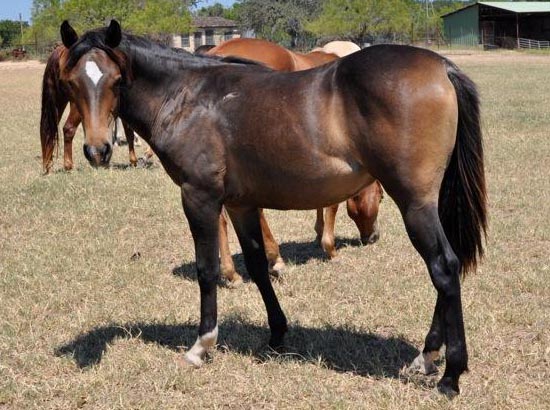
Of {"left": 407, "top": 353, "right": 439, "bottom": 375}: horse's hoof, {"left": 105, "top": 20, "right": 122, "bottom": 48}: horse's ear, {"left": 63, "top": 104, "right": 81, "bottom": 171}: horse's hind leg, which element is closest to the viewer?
{"left": 105, "top": 20, "right": 122, "bottom": 48}: horse's ear

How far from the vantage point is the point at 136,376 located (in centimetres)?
398

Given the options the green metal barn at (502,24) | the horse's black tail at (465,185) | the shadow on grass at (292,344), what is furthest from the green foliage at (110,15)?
the horse's black tail at (465,185)

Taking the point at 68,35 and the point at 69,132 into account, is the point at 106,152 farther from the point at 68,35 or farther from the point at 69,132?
the point at 69,132

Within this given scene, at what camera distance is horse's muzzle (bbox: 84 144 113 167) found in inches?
142

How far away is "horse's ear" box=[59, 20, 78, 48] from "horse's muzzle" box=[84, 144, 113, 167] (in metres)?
0.61

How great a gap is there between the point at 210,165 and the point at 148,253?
2.93 m

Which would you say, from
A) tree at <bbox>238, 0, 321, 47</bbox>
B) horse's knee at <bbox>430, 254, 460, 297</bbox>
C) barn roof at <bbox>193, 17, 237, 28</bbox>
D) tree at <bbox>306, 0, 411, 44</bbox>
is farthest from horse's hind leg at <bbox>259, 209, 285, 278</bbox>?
barn roof at <bbox>193, 17, 237, 28</bbox>

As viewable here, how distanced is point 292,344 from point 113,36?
2192 millimetres

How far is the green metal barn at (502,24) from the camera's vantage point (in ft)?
186

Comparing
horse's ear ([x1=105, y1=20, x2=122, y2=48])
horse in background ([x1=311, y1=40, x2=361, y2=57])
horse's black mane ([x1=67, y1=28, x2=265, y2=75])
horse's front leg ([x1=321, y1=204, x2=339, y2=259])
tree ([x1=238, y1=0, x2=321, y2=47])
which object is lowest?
horse's front leg ([x1=321, y1=204, x2=339, y2=259])

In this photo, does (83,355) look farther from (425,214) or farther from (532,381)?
(532,381)

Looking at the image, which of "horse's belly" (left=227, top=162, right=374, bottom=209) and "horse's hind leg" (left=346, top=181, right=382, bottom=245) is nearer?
"horse's belly" (left=227, top=162, right=374, bottom=209)

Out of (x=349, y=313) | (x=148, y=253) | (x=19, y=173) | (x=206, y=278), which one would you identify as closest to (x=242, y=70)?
(x=206, y=278)

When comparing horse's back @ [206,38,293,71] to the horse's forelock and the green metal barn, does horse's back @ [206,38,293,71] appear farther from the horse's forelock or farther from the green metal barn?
the green metal barn
